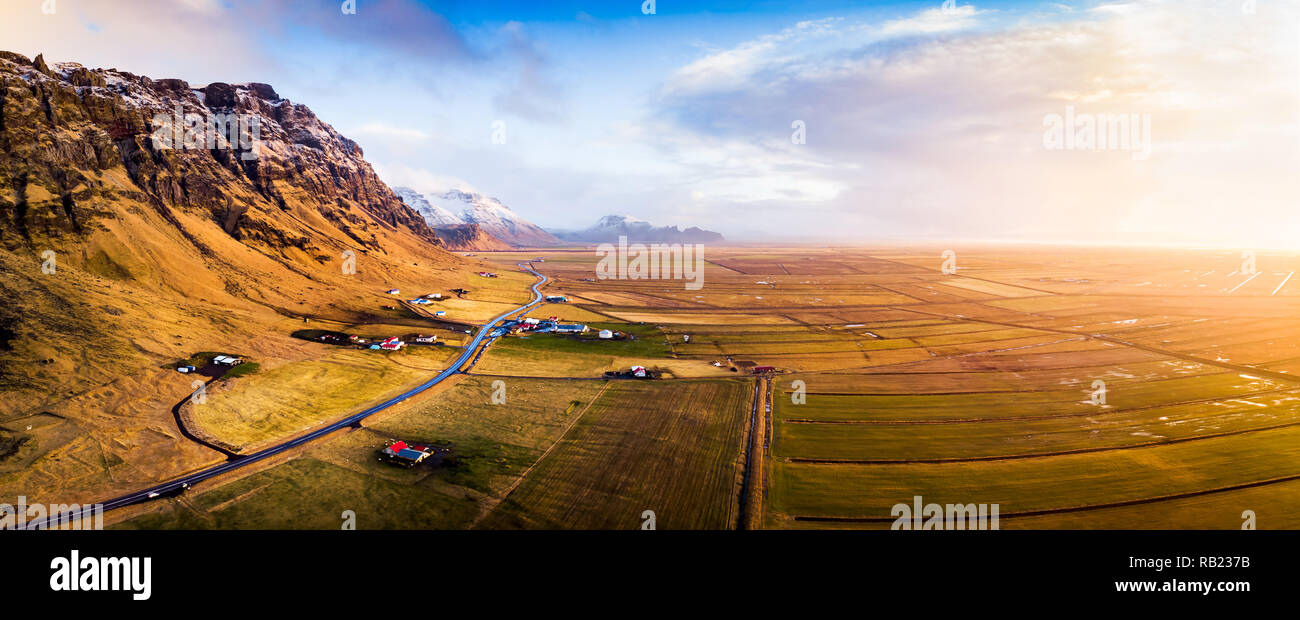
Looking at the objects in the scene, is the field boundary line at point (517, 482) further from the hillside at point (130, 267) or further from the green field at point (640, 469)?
the hillside at point (130, 267)

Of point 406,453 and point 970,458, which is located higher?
point 406,453

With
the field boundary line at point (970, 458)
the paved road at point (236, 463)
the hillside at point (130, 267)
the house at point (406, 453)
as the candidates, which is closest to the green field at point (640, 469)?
the field boundary line at point (970, 458)

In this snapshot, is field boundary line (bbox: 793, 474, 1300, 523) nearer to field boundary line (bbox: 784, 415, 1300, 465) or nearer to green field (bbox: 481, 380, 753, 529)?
field boundary line (bbox: 784, 415, 1300, 465)

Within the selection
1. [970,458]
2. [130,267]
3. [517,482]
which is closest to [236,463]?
[517,482]

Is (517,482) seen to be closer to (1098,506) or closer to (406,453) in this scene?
(406,453)

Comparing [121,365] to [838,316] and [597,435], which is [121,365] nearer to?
[597,435]

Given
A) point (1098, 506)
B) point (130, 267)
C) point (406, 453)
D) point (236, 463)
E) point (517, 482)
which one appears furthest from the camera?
point (130, 267)

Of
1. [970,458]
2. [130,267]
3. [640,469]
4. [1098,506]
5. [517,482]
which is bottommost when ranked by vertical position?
[1098,506]

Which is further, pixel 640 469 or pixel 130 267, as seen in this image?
pixel 130 267

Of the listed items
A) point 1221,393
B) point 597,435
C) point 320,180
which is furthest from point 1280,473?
point 320,180
